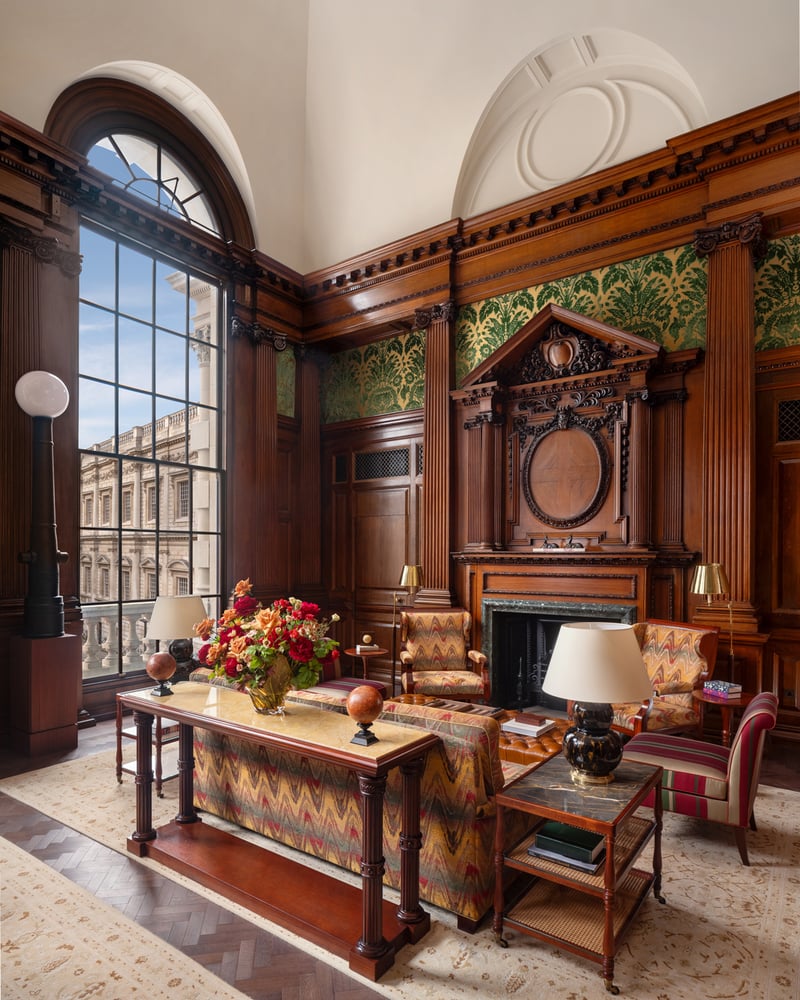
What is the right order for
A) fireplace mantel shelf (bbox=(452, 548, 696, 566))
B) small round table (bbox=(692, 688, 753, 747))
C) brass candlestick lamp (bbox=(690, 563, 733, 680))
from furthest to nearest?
fireplace mantel shelf (bbox=(452, 548, 696, 566)), brass candlestick lamp (bbox=(690, 563, 733, 680)), small round table (bbox=(692, 688, 753, 747))

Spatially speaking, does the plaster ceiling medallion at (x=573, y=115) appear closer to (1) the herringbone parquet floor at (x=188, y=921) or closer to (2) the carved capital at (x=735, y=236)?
(2) the carved capital at (x=735, y=236)

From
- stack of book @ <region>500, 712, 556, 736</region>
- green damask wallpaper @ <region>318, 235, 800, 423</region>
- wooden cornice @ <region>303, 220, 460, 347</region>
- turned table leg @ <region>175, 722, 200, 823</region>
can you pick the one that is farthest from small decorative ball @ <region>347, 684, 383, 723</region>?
wooden cornice @ <region>303, 220, 460, 347</region>

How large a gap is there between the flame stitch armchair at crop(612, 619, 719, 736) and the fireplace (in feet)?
3.95

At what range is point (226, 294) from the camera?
7.32 m

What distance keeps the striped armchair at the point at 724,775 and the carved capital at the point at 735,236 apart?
12.4 feet

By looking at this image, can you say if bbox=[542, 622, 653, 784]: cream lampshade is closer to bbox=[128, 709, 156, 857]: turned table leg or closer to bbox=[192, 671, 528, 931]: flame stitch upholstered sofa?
bbox=[192, 671, 528, 931]: flame stitch upholstered sofa

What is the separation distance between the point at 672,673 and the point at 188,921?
3685 millimetres

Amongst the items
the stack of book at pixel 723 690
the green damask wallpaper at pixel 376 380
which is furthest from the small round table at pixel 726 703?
the green damask wallpaper at pixel 376 380

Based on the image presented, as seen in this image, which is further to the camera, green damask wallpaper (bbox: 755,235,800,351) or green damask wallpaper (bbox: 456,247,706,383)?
green damask wallpaper (bbox: 456,247,706,383)

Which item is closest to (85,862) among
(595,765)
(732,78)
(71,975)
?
(71,975)

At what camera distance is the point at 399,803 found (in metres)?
2.75

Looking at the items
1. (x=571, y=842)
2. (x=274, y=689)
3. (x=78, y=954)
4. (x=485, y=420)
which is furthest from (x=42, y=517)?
(x=571, y=842)

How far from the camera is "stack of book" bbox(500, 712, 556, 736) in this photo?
4.06 meters

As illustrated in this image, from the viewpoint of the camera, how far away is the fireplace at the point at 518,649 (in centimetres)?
630
